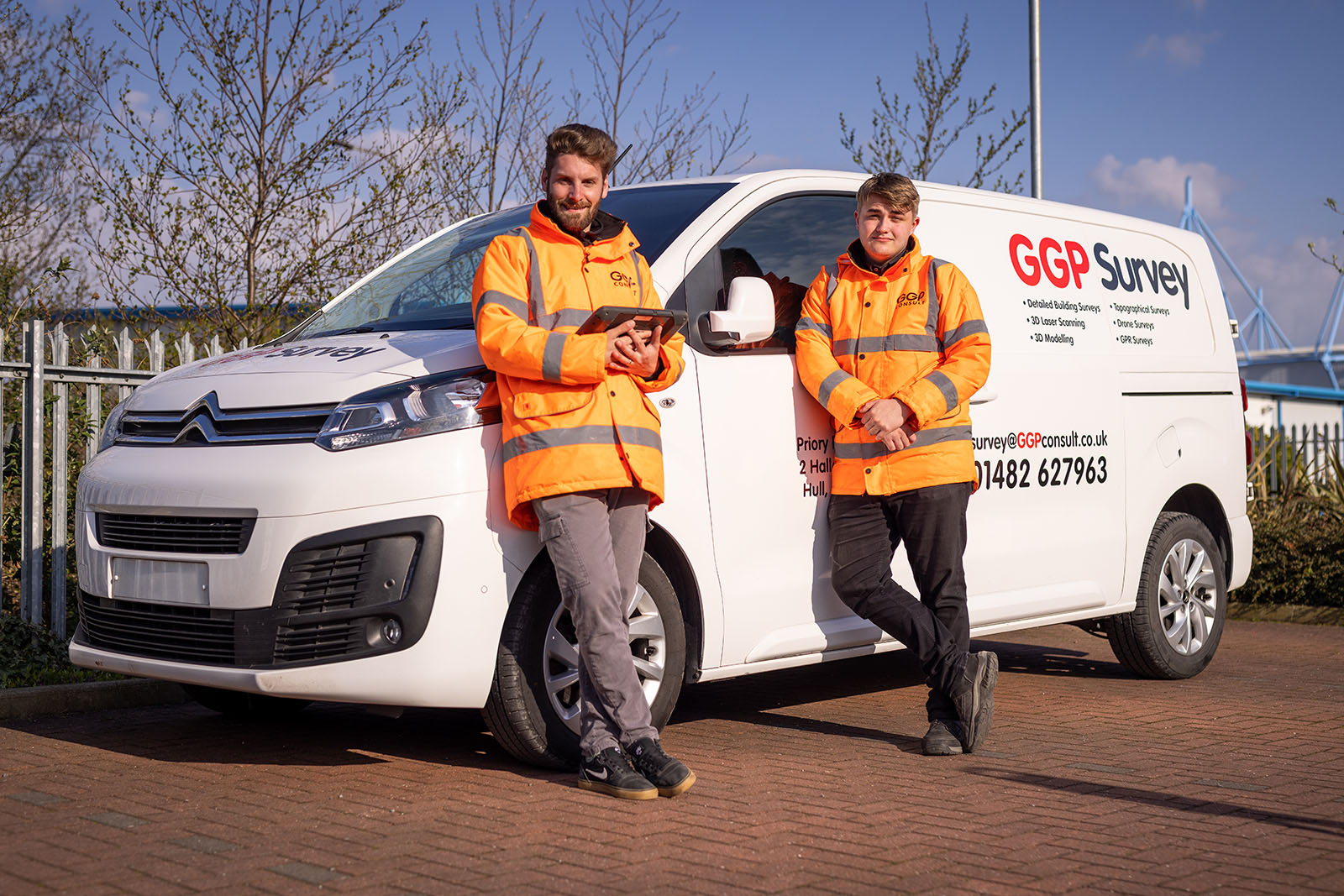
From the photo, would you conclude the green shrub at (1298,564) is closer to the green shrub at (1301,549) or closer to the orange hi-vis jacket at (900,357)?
the green shrub at (1301,549)

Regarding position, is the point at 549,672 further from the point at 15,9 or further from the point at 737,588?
the point at 15,9

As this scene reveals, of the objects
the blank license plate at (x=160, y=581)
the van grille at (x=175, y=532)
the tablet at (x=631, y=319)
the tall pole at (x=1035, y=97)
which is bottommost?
the blank license plate at (x=160, y=581)

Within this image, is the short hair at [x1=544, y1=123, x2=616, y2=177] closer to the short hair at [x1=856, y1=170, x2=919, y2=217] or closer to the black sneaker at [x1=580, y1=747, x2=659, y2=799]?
the short hair at [x1=856, y1=170, x2=919, y2=217]

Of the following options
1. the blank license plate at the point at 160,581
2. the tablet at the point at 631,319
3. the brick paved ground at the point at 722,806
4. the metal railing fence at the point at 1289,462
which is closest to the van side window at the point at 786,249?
the tablet at the point at 631,319

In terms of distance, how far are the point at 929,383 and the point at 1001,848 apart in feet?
6.05

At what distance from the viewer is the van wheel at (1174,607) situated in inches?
275

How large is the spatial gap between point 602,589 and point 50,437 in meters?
4.66

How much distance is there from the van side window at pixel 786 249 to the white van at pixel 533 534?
0.01 meters

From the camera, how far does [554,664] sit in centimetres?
485

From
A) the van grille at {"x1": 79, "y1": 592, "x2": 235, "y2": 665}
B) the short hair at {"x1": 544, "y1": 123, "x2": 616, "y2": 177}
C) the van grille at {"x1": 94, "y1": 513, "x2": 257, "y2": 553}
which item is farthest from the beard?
the van grille at {"x1": 79, "y1": 592, "x2": 235, "y2": 665}

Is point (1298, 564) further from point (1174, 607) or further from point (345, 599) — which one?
point (345, 599)

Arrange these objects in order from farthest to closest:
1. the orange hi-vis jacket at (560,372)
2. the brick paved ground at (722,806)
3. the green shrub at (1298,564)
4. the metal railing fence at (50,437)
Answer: the green shrub at (1298,564), the metal railing fence at (50,437), the orange hi-vis jacket at (560,372), the brick paved ground at (722,806)

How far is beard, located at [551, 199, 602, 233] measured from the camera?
15.3 feet

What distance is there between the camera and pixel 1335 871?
3.80 metres
